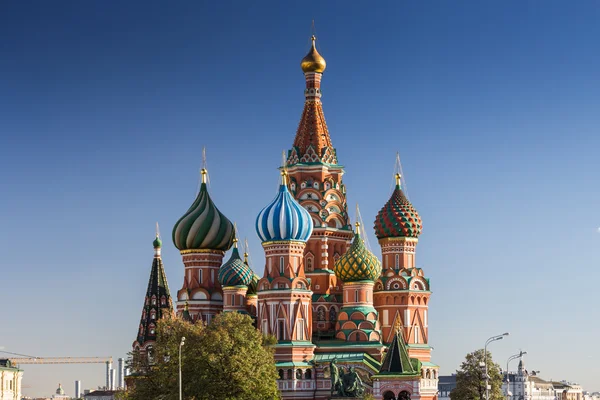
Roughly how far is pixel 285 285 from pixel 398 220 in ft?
36.1

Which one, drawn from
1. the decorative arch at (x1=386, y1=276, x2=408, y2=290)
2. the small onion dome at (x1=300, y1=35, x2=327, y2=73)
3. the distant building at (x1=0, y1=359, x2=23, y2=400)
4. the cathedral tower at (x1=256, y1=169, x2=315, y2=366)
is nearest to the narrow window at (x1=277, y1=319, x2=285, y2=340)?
the cathedral tower at (x1=256, y1=169, x2=315, y2=366)

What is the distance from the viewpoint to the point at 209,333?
71688 mm

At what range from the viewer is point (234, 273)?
276 feet

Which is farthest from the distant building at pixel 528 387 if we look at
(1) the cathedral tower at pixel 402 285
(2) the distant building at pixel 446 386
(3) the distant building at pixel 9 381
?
(1) the cathedral tower at pixel 402 285

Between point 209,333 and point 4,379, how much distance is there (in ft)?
197

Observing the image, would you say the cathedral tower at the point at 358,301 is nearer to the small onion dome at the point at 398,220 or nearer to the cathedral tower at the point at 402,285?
the cathedral tower at the point at 402,285

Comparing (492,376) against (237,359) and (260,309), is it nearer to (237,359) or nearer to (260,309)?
(260,309)

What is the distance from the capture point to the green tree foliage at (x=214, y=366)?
7019 cm

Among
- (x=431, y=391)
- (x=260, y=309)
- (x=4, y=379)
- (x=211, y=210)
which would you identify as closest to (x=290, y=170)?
(x=211, y=210)

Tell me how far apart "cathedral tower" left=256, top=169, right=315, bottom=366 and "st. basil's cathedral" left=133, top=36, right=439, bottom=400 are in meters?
0.06

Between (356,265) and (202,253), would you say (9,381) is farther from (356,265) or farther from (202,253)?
(356,265)

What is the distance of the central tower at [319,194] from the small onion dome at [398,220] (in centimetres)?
224

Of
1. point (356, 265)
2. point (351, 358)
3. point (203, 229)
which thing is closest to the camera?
point (351, 358)

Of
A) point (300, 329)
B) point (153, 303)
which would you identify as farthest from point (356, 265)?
point (153, 303)
